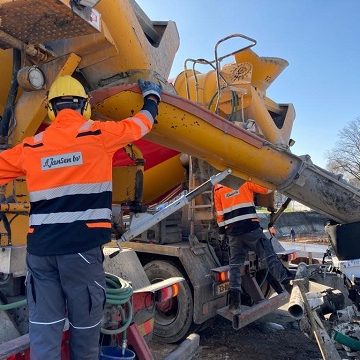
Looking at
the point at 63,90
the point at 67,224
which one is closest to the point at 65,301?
the point at 67,224

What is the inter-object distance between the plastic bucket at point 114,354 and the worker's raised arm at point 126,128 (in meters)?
1.14

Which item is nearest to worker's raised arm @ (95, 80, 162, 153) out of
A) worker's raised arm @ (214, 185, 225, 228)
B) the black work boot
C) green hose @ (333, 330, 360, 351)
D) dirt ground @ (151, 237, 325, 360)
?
green hose @ (333, 330, 360, 351)

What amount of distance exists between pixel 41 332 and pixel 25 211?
2.32 feet

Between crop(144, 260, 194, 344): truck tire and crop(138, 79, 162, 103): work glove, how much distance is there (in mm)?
2941

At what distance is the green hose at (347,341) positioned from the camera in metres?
3.51

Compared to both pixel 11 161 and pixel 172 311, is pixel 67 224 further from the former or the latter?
pixel 172 311

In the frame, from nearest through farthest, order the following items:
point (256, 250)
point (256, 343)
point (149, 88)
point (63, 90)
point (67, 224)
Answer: point (67, 224) < point (63, 90) < point (149, 88) < point (256, 343) < point (256, 250)

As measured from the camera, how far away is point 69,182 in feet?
7.23

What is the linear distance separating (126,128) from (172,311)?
364 cm

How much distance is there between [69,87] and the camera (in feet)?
7.62

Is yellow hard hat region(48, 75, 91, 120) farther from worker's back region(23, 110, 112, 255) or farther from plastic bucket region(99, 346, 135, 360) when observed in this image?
plastic bucket region(99, 346, 135, 360)

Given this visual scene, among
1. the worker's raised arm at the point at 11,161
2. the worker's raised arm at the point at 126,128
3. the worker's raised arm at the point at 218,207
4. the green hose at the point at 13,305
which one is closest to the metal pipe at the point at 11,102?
the worker's raised arm at the point at 11,161

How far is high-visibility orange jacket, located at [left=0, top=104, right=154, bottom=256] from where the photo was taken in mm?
2188

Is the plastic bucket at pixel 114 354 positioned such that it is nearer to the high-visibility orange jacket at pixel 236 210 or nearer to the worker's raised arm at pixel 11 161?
the worker's raised arm at pixel 11 161
